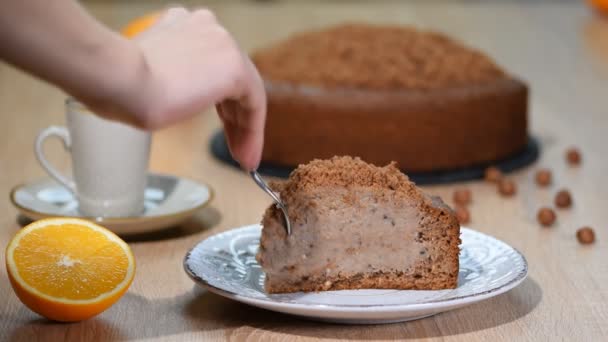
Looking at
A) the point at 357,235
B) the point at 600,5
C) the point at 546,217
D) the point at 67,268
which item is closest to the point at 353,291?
the point at 357,235

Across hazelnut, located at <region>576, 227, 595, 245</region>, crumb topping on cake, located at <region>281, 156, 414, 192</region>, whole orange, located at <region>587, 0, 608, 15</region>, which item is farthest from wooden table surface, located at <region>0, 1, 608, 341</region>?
Result: whole orange, located at <region>587, 0, 608, 15</region>

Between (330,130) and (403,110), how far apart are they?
0.16 metres

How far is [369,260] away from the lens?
1300 millimetres

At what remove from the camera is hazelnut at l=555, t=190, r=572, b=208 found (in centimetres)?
188

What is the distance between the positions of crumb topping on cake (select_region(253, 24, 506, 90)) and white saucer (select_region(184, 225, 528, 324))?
67cm

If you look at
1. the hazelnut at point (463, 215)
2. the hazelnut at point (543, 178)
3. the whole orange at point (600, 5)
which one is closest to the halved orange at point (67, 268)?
the hazelnut at point (463, 215)

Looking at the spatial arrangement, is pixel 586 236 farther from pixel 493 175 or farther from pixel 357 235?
pixel 357 235

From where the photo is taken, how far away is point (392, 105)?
203cm

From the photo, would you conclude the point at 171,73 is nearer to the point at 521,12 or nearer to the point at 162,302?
the point at 162,302

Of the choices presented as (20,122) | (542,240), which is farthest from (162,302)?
(20,122)

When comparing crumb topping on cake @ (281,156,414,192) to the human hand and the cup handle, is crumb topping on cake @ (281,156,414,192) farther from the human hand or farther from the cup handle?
the cup handle

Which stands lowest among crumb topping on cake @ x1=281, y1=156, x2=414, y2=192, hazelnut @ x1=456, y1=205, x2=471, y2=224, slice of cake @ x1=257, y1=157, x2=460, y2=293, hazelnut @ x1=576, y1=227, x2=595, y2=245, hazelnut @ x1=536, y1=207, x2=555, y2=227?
hazelnut @ x1=456, y1=205, x2=471, y2=224

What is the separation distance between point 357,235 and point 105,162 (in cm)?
52

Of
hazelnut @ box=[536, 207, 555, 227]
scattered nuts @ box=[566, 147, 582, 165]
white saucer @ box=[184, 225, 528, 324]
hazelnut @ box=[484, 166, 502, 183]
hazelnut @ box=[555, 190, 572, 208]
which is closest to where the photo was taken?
white saucer @ box=[184, 225, 528, 324]
